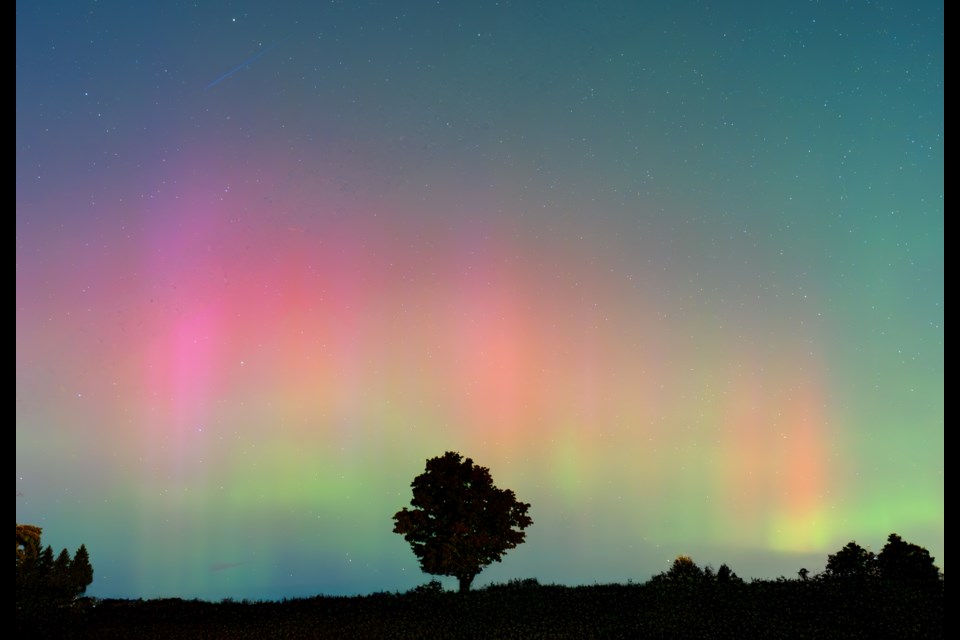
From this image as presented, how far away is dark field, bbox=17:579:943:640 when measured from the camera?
2959cm

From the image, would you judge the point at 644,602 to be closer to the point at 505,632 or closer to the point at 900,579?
the point at 505,632

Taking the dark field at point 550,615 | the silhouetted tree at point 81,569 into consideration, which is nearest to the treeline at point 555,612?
the dark field at point 550,615

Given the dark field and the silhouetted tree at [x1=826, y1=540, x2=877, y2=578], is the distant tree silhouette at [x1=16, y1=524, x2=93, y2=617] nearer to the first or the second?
the dark field

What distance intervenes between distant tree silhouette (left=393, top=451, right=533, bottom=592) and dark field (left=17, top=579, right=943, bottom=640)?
1768 mm

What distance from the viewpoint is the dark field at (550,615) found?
97.1 feet

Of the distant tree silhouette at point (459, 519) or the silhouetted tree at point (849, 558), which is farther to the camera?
the silhouetted tree at point (849, 558)

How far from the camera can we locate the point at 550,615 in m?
34.0

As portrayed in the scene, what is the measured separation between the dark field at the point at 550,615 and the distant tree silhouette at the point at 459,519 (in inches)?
69.6

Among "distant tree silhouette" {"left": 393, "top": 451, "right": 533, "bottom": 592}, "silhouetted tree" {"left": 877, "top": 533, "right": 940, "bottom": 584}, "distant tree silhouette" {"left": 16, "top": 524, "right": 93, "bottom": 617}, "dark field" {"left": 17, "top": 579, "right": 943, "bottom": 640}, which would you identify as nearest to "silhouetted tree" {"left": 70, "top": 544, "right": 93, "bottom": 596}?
"distant tree silhouette" {"left": 16, "top": 524, "right": 93, "bottom": 617}

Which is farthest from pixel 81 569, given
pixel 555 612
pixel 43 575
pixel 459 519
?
pixel 555 612

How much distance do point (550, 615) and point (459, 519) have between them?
1230 centimetres

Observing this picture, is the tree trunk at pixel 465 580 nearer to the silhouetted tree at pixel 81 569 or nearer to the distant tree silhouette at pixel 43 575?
the distant tree silhouette at pixel 43 575

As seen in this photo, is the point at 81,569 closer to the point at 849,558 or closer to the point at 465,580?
the point at 465,580
